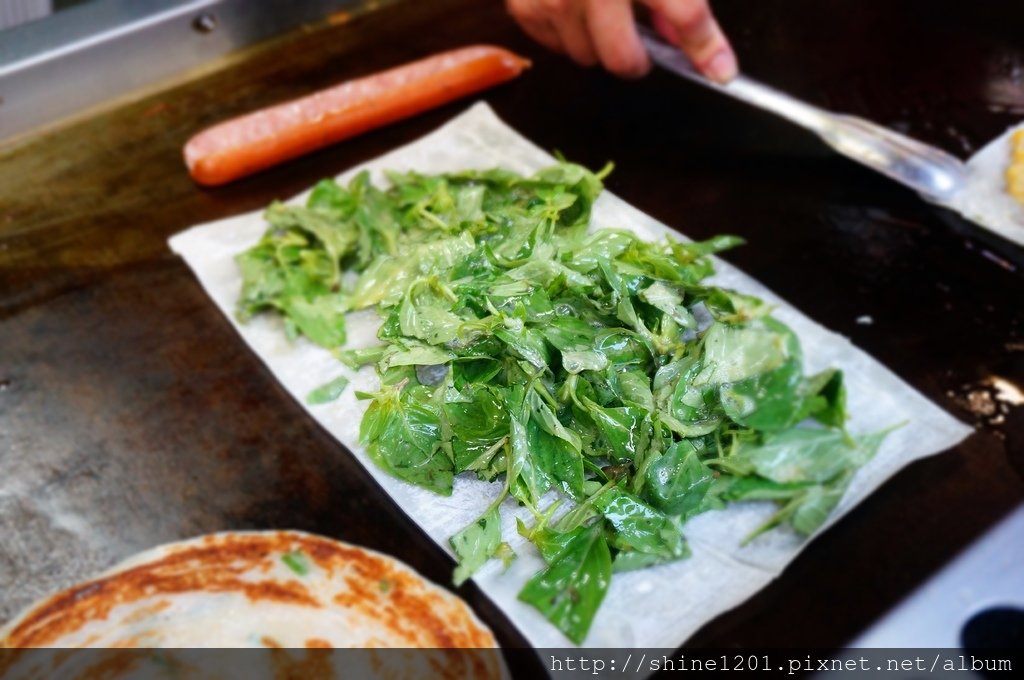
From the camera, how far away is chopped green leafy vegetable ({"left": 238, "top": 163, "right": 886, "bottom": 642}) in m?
1.69

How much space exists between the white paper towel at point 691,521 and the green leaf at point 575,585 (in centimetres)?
3

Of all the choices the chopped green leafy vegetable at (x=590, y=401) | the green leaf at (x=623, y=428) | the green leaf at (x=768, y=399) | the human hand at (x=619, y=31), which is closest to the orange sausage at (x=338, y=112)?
the human hand at (x=619, y=31)

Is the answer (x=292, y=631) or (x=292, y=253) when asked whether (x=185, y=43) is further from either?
(x=292, y=631)

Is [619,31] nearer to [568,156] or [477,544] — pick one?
[568,156]

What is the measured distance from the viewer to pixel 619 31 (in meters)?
2.69

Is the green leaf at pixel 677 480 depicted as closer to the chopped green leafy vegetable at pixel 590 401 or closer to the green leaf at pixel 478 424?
the chopped green leafy vegetable at pixel 590 401

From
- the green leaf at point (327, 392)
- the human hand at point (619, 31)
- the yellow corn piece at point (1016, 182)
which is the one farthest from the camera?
the human hand at point (619, 31)

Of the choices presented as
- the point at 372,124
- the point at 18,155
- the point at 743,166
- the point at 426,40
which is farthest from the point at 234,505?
the point at 426,40

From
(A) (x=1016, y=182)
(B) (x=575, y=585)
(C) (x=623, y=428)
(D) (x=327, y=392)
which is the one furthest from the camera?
(A) (x=1016, y=182)

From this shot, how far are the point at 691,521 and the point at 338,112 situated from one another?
5.57 feet

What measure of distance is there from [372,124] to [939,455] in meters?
1.91

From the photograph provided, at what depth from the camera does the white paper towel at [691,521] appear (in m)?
1.63

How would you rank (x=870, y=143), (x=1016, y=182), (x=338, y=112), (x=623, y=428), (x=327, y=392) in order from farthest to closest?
(x=338, y=112)
(x=870, y=143)
(x=1016, y=182)
(x=327, y=392)
(x=623, y=428)

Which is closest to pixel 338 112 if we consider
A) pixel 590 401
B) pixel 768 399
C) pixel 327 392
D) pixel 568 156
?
pixel 568 156
